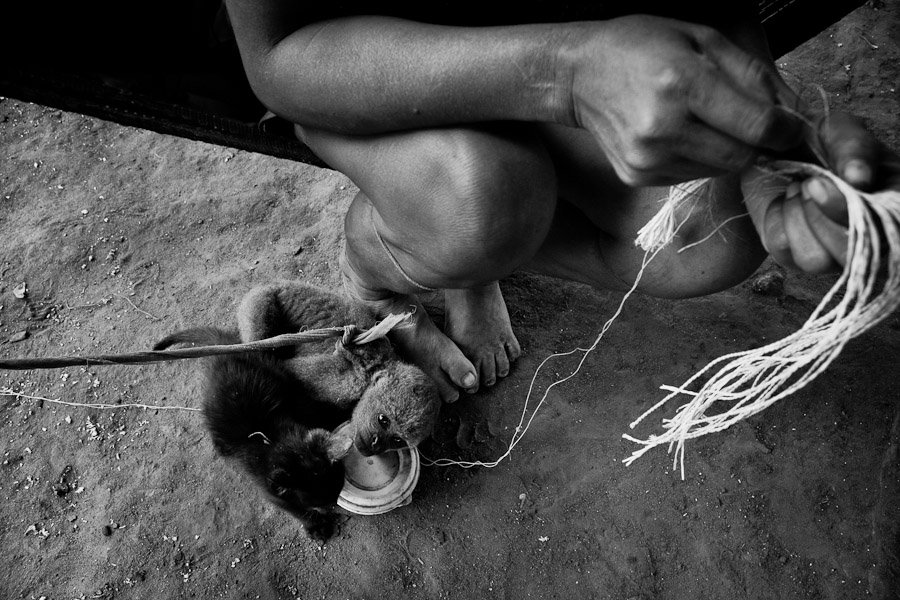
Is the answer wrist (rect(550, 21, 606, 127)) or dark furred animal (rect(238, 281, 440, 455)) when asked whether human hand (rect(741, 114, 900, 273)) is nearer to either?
wrist (rect(550, 21, 606, 127))

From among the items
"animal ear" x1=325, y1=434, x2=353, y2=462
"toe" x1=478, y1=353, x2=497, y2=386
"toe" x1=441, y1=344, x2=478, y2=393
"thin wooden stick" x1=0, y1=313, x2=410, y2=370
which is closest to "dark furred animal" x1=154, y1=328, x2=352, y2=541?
"animal ear" x1=325, y1=434, x2=353, y2=462

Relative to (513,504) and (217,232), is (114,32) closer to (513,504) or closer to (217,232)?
(217,232)

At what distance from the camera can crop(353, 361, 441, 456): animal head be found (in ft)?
6.59

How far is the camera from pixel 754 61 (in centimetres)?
99

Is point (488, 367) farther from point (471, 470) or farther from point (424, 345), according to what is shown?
point (471, 470)

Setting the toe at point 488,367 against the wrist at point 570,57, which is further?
the toe at point 488,367

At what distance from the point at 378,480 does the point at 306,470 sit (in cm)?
28

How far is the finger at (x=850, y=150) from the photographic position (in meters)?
0.94

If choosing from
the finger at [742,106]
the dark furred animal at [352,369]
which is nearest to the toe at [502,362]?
the dark furred animal at [352,369]

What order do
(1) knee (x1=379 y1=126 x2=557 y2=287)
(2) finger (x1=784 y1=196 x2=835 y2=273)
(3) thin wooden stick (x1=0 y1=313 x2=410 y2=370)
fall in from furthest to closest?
(3) thin wooden stick (x1=0 y1=313 x2=410 y2=370) < (1) knee (x1=379 y1=126 x2=557 y2=287) < (2) finger (x1=784 y1=196 x2=835 y2=273)

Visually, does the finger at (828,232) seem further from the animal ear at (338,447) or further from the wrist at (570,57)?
the animal ear at (338,447)

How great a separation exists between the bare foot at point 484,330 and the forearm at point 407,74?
1009 mm

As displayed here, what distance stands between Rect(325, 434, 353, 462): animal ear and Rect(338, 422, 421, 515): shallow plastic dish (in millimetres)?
32

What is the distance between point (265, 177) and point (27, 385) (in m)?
1.28
